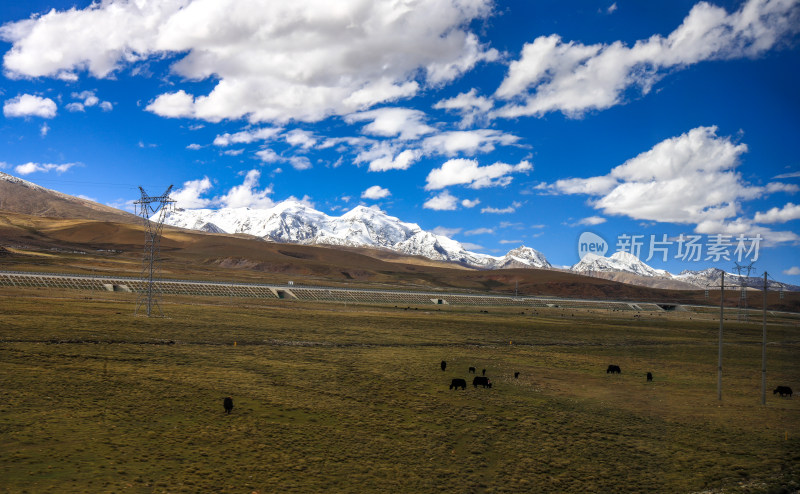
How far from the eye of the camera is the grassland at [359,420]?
16719 millimetres

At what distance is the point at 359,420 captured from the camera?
2298 centimetres

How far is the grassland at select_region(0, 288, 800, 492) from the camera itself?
16719mm

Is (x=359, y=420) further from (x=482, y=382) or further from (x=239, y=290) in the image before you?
(x=239, y=290)

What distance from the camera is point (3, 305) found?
195 feet

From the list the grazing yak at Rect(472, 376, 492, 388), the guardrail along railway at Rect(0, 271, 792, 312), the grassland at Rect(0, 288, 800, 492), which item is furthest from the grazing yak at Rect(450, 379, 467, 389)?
the guardrail along railway at Rect(0, 271, 792, 312)

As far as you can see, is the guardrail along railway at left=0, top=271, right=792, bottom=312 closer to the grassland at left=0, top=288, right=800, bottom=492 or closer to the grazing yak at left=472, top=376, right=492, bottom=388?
the grassland at left=0, top=288, right=800, bottom=492

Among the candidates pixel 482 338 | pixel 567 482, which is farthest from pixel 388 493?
pixel 482 338

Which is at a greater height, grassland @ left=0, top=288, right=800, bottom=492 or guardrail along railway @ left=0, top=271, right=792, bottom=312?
guardrail along railway @ left=0, top=271, right=792, bottom=312

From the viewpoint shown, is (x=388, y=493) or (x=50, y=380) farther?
(x=50, y=380)

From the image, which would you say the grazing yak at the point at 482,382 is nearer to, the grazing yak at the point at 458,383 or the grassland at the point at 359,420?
the grassland at the point at 359,420

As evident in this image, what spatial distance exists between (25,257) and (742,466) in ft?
603

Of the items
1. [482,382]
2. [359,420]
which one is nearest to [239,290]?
[482,382]

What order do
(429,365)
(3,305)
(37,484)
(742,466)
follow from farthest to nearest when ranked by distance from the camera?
(3,305)
(429,365)
(742,466)
(37,484)

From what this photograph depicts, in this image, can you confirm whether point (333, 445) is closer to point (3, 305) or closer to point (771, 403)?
point (771, 403)
